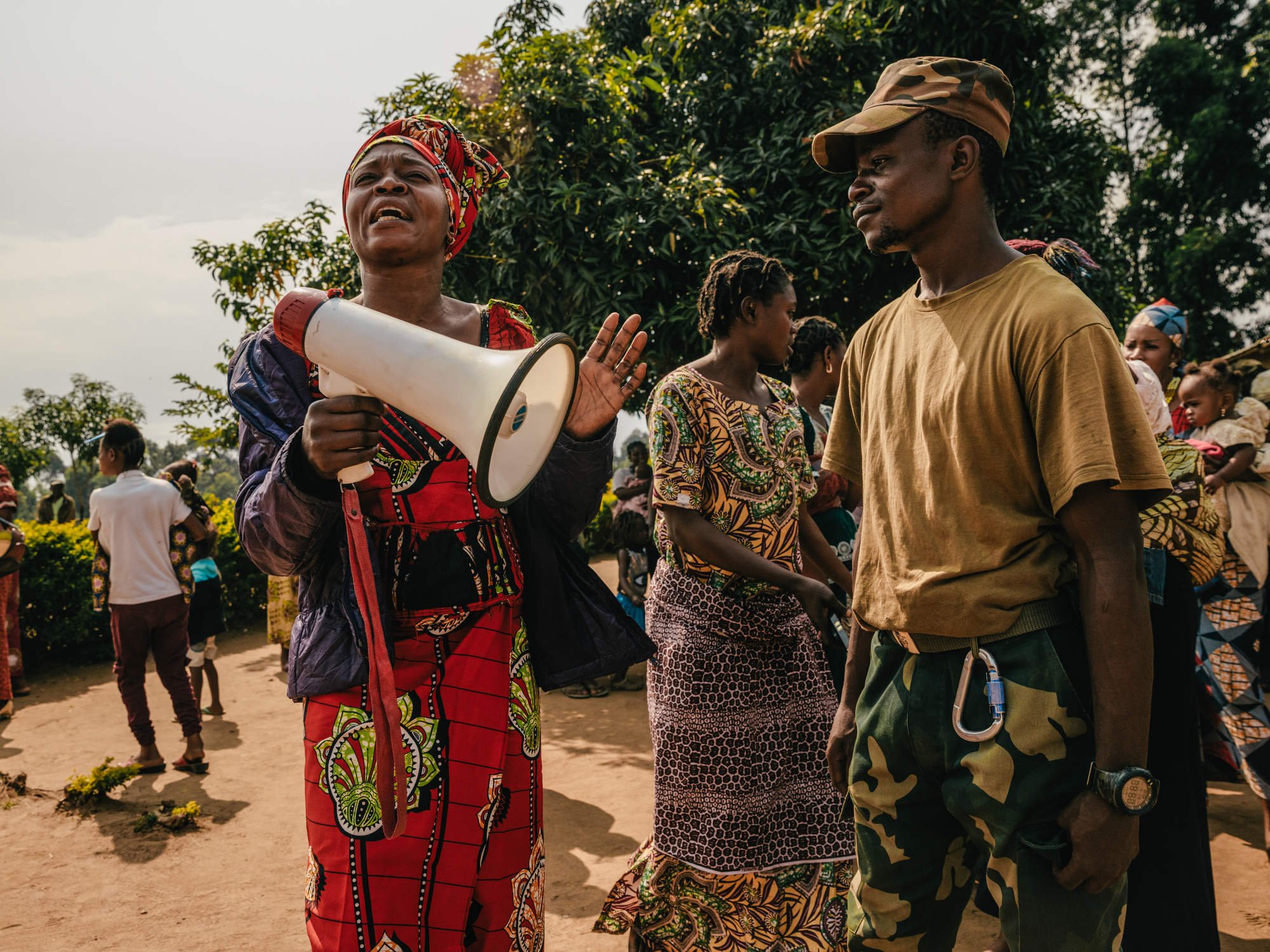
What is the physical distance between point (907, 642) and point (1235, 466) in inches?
151

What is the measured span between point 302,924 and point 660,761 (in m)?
1.84

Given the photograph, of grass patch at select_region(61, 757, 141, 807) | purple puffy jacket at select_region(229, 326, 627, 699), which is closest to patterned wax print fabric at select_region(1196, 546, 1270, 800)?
purple puffy jacket at select_region(229, 326, 627, 699)

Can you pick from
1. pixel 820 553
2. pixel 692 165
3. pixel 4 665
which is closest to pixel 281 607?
pixel 4 665

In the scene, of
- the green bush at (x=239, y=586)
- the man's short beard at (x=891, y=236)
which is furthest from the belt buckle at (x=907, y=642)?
the green bush at (x=239, y=586)

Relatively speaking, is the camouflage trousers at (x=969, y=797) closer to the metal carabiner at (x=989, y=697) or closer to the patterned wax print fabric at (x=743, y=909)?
the metal carabiner at (x=989, y=697)

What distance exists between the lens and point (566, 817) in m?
4.65

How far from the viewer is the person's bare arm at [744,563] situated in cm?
278

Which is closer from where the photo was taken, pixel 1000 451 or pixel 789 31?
pixel 1000 451

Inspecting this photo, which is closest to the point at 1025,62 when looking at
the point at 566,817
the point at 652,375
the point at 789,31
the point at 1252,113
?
the point at 789,31

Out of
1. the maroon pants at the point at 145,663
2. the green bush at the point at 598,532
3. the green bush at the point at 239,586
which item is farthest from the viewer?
the green bush at the point at 598,532

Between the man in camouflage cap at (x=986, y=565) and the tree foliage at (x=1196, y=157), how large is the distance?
15196 millimetres

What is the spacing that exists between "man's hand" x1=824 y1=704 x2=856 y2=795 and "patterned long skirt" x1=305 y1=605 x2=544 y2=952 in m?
0.71

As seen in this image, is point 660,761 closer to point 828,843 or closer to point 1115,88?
point 828,843

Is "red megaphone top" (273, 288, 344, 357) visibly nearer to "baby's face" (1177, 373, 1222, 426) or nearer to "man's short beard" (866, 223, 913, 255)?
"man's short beard" (866, 223, 913, 255)
